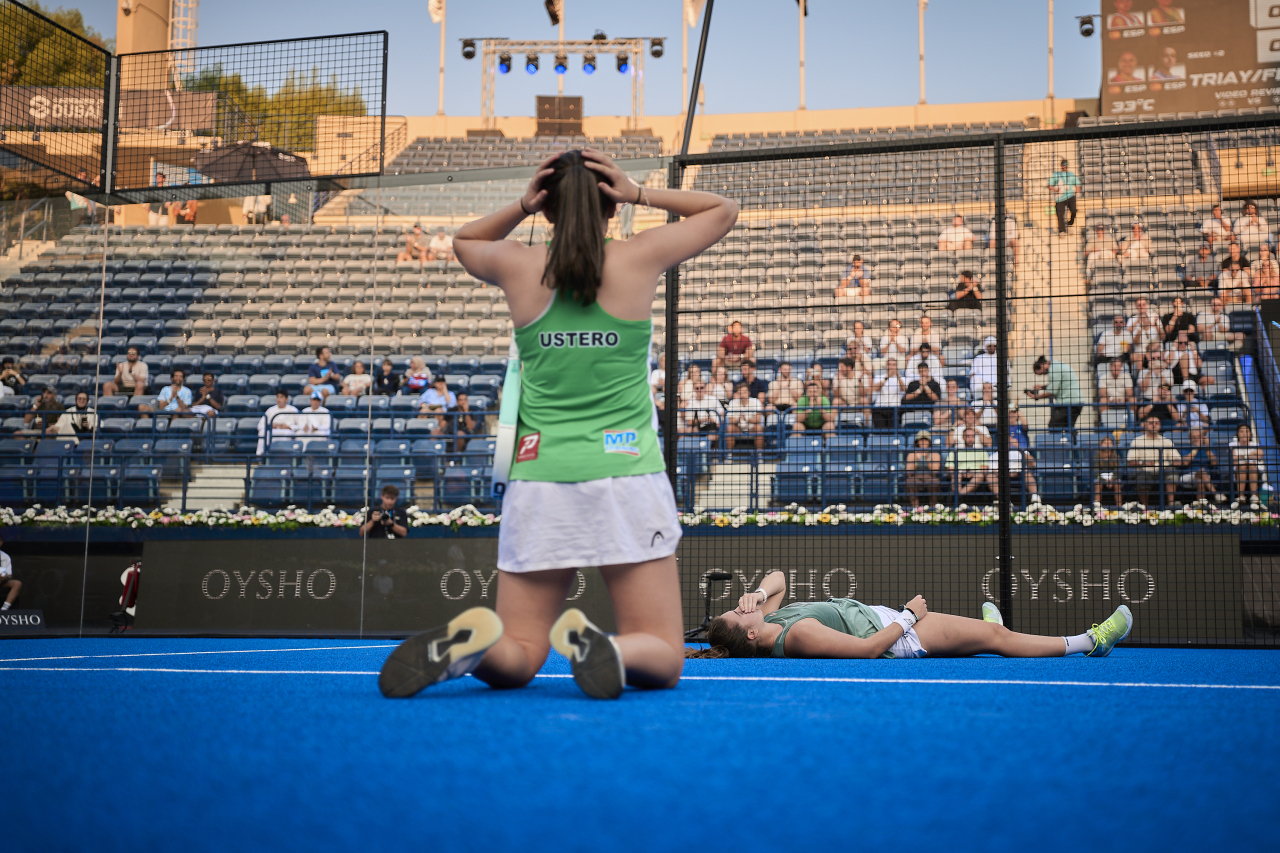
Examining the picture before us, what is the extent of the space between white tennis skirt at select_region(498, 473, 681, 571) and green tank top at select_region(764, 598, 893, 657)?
197 cm

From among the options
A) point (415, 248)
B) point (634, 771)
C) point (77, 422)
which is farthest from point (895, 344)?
point (77, 422)

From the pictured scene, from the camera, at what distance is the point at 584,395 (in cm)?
230

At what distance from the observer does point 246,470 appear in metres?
6.52

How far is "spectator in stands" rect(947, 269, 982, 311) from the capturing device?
212 inches

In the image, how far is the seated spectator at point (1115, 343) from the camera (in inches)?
239

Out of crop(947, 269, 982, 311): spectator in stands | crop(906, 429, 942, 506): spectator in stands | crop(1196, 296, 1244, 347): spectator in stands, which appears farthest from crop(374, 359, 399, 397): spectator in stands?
crop(1196, 296, 1244, 347): spectator in stands

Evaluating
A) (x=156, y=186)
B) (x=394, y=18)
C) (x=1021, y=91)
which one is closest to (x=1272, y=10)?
(x=1021, y=91)

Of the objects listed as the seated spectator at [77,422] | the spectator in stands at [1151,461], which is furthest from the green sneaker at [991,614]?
the seated spectator at [77,422]

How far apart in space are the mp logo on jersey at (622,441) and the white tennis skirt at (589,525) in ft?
0.22

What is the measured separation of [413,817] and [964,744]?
851 mm

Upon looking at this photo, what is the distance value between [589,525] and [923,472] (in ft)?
13.6

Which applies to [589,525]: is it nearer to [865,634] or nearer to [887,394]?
[865,634]

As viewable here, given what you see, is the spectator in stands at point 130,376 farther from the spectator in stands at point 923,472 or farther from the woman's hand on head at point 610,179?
the woman's hand on head at point 610,179

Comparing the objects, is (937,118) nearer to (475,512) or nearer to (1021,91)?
(1021,91)
